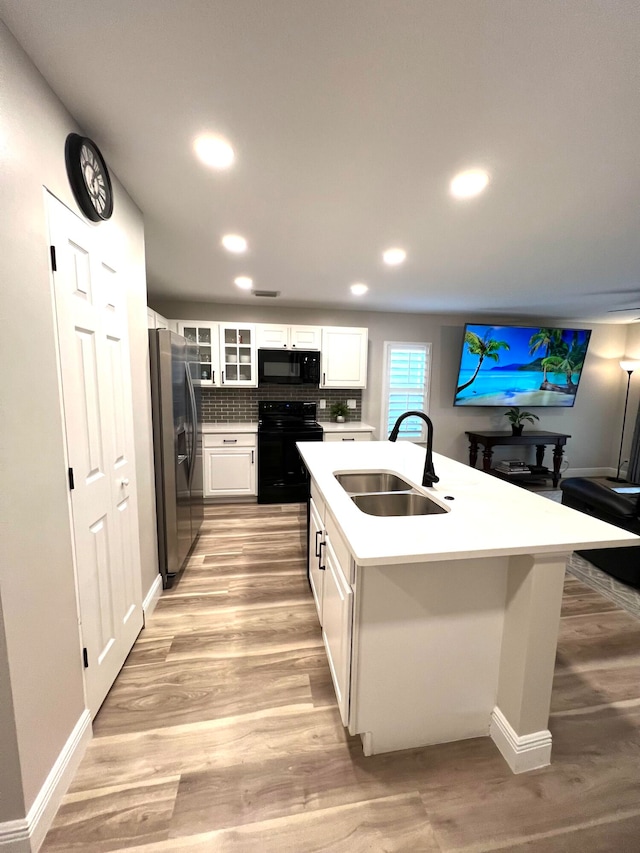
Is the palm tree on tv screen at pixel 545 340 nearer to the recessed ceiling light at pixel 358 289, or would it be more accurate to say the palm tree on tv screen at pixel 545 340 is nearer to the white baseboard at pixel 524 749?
the recessed ceiling light at pixel 358 289

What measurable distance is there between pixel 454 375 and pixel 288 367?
2556mm

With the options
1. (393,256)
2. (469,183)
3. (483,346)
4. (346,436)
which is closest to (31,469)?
(469,183)

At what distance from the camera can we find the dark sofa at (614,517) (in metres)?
2.51

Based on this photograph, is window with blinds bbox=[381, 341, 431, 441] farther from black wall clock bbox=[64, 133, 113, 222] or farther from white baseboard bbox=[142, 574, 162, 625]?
black wall clock bbox=[64, 133, 113, 222]

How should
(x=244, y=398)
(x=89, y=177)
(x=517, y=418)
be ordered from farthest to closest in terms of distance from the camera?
(x=517, y=418) → (x=244, y=398) → (x=89, y=177)

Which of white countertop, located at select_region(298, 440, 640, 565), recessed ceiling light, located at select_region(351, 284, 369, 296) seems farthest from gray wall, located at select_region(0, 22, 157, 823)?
recessed ceiling light, located at select_region(351, 284, 369, 296)

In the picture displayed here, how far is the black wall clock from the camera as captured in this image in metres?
1.27

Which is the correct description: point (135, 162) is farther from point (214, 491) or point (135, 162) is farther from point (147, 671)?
point (214, 491)

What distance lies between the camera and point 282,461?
4.02 metres

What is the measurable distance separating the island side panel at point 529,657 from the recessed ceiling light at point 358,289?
9.67 ft

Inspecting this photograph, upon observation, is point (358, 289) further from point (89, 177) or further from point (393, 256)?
point (89, 177)

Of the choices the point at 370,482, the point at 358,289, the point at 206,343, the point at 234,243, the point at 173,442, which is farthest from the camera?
the point at 206,343

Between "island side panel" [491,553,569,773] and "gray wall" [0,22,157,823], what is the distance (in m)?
1.63

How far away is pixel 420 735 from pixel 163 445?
2.02 m
